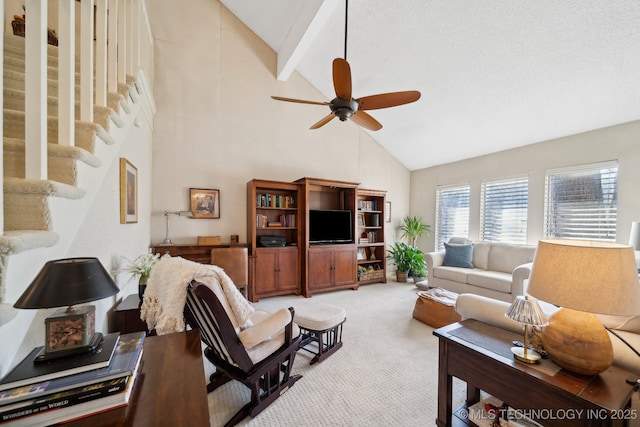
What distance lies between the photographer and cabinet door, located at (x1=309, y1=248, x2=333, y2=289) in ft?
13.7

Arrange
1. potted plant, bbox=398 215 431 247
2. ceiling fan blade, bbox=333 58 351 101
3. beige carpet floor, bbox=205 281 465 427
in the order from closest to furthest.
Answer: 1. beige carpet floor, bbox=205 281 465 427
2. ceiling fan blade, bbox=333 58 351 101
3. potted plant, bbox=398 215 431 247

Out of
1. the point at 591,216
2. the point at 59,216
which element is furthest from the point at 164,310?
the point at 591,216

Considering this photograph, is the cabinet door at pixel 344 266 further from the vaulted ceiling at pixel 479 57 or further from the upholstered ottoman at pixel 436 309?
the vaulted ceiling at pixel 479 57

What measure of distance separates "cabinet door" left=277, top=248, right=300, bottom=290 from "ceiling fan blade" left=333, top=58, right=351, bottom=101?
2.66 m

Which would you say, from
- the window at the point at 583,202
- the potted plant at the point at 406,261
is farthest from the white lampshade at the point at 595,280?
the potted plant at the point at 406,261

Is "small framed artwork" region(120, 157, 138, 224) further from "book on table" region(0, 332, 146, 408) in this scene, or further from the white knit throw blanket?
"book on table" region(0, 332, 146, 408)

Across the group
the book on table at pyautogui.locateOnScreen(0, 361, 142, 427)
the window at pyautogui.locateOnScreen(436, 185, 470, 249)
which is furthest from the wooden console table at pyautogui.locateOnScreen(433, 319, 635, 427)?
the window at pyautogui.locateOnScreen(436, 185, 470, 249)

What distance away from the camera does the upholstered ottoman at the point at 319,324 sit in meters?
2.25

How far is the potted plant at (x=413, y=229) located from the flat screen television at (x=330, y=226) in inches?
64.1

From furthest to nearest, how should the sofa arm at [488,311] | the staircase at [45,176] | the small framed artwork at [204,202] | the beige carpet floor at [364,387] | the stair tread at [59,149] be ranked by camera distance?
the small framed artwork at [204,202] < the beige carpet floor at [364,387] < the sofa arm at [488,311] < the stair tread at [59,149] < the staircase at [45,176]

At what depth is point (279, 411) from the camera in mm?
1701

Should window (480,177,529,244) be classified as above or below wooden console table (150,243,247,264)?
above

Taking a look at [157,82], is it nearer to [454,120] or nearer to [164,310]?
[164,310]

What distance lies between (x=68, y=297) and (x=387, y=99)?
236 centimetres
